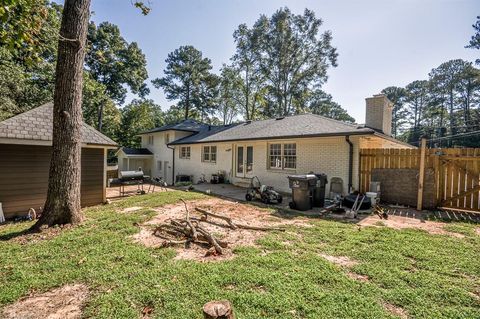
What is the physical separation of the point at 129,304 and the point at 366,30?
13352 millimetres

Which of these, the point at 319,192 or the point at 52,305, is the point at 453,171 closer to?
the point at 319,192

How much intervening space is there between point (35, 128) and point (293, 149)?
34.4 ft

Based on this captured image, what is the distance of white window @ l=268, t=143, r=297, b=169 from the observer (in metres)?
11.4

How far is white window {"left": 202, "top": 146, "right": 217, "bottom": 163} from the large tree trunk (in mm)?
10549

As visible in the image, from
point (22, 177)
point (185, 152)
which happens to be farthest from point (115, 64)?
point (22, 177)

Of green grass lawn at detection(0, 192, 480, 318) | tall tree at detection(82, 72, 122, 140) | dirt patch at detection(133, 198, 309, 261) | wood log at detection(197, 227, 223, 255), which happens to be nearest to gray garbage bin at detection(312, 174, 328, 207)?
dirt patch at detection(133, 198, 309, 261)

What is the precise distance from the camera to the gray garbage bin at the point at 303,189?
7.83 m

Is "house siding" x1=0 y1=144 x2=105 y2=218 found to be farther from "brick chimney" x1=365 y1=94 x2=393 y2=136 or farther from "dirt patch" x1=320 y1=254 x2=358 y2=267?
"brick chimney" x1=365 y1=94 x2=393 y2=136

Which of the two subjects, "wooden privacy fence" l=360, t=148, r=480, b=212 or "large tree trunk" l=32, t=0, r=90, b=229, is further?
"wooden privacy fence" l=360, t=148, r=480, b=212

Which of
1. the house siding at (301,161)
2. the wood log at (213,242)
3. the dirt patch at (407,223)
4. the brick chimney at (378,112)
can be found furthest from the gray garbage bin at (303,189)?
the brick chimney at (378,112)

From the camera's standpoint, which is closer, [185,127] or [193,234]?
[193,234]

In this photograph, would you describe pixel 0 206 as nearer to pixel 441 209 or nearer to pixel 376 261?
pixel 376 261

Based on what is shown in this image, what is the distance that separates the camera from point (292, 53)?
27156mm

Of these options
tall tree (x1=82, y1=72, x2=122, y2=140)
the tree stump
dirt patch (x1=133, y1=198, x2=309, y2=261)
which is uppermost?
tall tree (x1=82, y1=72, x2=122, y2=140)
